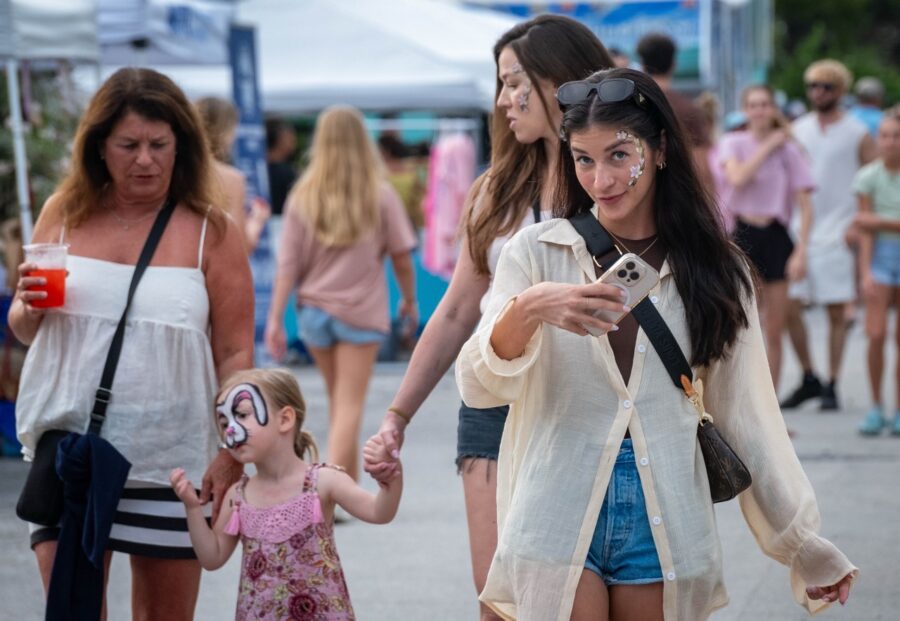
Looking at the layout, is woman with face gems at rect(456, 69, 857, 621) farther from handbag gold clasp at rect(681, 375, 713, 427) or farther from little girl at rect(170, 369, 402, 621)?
little girl at rect(170, 369, 402, 621)

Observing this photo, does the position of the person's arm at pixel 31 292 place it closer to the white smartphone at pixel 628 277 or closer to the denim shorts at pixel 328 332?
the white smartphone at pixel 628 277

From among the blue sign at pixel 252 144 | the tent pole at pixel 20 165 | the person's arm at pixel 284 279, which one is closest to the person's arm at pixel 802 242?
the person's arm at pixel 284 279

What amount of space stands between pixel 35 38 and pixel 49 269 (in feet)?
15.7

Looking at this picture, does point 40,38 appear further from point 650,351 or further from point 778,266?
point 650,351

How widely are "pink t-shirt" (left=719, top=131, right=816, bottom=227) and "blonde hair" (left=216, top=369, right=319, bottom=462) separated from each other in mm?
6044

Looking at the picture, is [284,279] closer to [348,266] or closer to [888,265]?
[348,266]

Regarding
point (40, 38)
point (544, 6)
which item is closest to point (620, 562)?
point (40, 38)

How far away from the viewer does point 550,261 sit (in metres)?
3.30

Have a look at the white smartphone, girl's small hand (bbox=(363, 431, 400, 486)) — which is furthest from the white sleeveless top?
the white smartphone

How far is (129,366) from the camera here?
165 inches

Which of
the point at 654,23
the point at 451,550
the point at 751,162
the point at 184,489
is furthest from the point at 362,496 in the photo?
the point at 654,23

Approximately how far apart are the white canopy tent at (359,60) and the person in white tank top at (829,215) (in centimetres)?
461

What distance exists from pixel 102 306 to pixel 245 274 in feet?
1.44

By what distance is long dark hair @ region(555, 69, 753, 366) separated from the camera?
327cm
